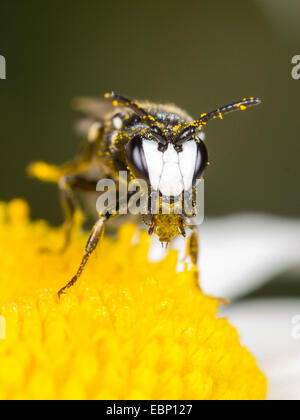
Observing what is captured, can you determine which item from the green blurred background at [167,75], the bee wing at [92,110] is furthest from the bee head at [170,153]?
the green blurred background at [167,75]

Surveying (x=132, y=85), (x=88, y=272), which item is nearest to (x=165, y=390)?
(x=88, y=272)

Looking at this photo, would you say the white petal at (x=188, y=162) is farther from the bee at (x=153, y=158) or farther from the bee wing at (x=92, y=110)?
the bee wing at (x=92, y=110)

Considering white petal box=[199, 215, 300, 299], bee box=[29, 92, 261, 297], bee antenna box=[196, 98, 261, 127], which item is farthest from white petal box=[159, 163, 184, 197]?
white petal box=[199, 215, 300, 299]

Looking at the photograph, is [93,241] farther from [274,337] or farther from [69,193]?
[274,337]

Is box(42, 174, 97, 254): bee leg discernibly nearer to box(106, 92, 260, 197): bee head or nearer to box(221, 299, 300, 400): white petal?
box(106, 92, 260, 197): bee head

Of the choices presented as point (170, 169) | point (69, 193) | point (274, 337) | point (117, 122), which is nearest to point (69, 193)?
point (69, 193)

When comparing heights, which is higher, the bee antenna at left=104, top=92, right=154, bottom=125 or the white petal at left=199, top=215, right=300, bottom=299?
the bee antenna at left=104, top=92, right=154, bottom=125
